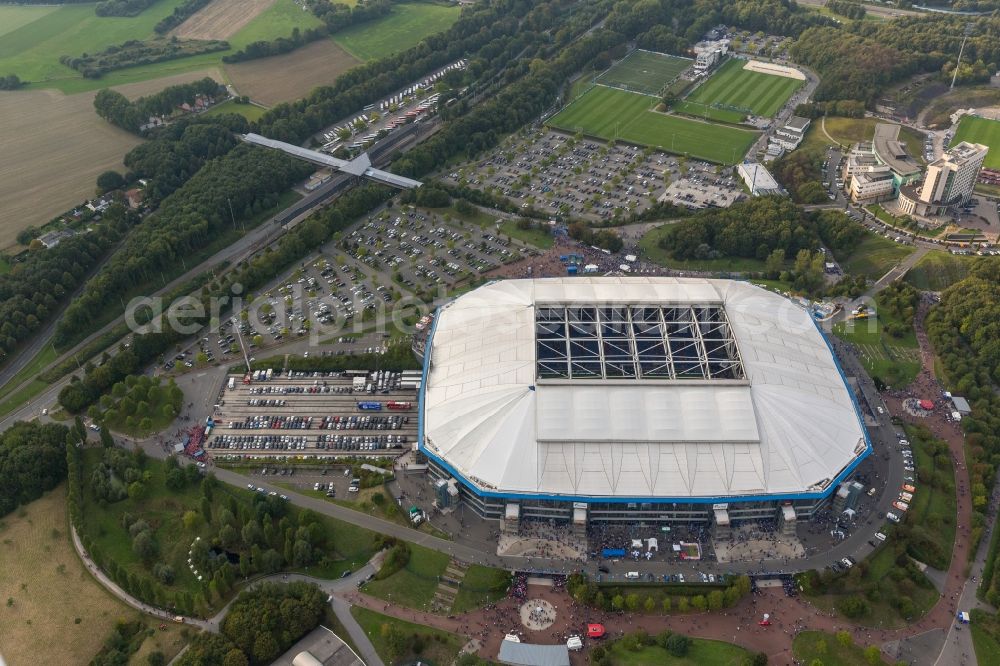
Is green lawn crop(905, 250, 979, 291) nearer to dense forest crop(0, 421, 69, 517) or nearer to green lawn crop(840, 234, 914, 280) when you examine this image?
green lawn crop(840, 234, 914, 280)

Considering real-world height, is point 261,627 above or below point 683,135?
above

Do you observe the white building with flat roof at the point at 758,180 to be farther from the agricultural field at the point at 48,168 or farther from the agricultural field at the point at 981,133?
the agricultural field at the point at 48,168

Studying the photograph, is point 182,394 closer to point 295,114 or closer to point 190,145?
point 190,145

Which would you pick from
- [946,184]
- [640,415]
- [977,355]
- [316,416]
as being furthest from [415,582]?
[946,184]

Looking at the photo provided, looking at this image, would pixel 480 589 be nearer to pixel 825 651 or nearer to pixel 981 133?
pixel 825 651

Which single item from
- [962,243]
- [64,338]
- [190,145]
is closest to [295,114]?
[190,145]
